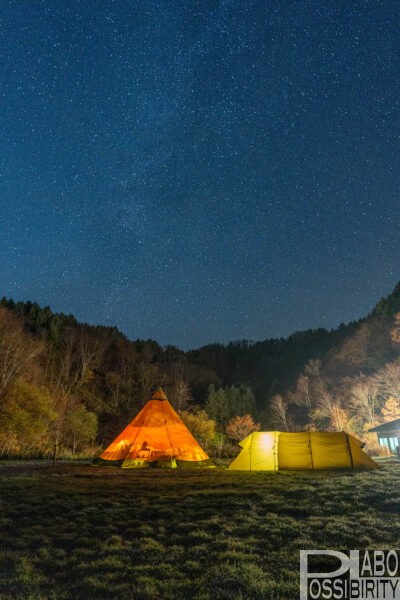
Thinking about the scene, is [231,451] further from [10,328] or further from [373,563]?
[373,563]

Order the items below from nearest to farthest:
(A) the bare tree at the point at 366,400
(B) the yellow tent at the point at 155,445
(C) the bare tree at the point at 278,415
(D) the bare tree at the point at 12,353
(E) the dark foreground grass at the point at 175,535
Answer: (E) the dark foreground grass at the point at 175,535 < (B) the yellow tent at the point at 155,445 < (D) the bare tree at the point at 12,353 < (A) the bare tree at the point at 366,400 < (C) the bare tree at the point at 278,415

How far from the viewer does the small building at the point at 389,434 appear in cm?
2744

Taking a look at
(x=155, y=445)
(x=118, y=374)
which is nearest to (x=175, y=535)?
(x=155, y=445)

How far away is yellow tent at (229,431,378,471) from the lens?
1591 centimetres

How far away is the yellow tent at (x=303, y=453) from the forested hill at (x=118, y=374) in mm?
14048

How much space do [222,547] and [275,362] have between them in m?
64.0

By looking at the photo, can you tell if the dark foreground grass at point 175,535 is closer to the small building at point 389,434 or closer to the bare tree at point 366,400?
the small building at point 389,434

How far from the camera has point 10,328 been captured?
1169 inches

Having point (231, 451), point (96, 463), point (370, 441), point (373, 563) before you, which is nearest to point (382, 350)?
point (370, 441)

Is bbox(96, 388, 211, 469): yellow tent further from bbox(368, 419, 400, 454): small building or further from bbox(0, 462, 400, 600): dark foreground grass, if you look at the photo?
bbox(368, 419, 400, 454): small building

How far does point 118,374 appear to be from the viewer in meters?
42.8

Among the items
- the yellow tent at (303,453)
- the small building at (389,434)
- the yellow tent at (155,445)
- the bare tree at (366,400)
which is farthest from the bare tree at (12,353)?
the bare tree at (366,400)

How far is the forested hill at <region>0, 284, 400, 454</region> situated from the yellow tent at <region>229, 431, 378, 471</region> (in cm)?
1405

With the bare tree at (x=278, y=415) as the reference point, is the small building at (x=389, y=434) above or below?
below
